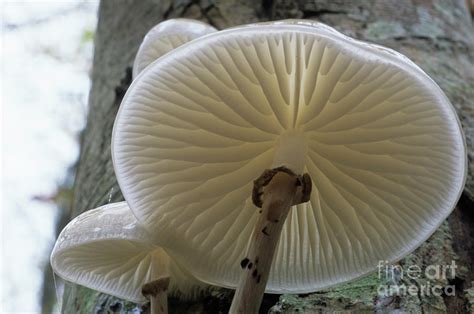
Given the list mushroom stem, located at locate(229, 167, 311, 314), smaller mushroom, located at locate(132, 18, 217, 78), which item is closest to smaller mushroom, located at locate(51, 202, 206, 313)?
mushroom stem, located at locate(229, 167, 311, 314)

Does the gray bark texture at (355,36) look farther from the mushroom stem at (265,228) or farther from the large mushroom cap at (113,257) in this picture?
the mushroom stem at (265,228)

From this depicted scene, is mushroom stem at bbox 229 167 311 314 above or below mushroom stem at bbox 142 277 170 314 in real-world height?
above

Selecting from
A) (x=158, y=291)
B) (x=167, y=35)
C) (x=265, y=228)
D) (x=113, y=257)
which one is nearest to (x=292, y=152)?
(x=265, y=228)

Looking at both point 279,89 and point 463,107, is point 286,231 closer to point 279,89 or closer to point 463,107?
point 279,89

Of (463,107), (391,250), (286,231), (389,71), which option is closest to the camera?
(389,71)

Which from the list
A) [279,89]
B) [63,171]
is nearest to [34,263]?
[63,171]

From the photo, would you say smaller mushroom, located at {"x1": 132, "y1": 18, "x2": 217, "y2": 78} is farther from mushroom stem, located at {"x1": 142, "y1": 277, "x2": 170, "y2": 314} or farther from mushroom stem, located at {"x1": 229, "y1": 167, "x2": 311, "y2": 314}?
mushroom stem, located at {"x1": 142, "y1": 277, "x2": 170, "y2": 314}

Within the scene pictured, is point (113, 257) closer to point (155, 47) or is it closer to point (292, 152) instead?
point (292, 152)
